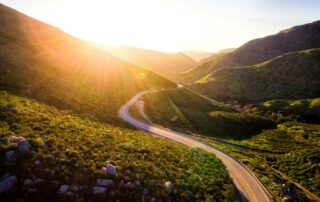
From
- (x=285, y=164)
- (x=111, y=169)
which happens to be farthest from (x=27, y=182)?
(x=285, y=164)

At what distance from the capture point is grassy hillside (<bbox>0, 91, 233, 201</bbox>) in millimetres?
15484

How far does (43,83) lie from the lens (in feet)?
138

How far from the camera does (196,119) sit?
66312 mm

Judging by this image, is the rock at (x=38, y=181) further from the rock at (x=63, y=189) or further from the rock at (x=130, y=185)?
the rock at (x=130, y=185)

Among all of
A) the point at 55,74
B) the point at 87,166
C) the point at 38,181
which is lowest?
the point at 38,181

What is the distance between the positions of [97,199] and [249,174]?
81.2 ft

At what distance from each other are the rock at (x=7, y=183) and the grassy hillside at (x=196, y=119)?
3929 cm

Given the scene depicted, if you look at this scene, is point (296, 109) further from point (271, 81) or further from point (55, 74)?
point (55, 74)

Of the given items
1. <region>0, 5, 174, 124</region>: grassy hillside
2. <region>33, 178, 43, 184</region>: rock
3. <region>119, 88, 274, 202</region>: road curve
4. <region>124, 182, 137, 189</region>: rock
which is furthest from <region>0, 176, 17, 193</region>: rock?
<region>119, 88, 274, 202</region>: road curve

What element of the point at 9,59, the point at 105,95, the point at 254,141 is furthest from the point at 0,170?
the point at 254,141

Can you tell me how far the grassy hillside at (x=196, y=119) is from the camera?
59.8 m

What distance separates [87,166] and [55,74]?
1604 inches

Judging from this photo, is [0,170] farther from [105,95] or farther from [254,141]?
[254,141]

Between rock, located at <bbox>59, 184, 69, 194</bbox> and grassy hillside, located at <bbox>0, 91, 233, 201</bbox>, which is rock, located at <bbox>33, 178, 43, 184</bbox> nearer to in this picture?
grassy hillside, located at <bbox>0, 91, 233, 201</bbox>
